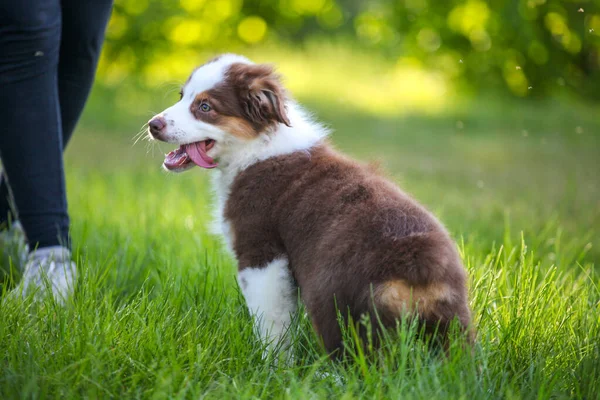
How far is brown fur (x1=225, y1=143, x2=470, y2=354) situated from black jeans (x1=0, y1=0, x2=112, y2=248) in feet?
2.73

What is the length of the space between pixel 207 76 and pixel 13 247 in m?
1.38

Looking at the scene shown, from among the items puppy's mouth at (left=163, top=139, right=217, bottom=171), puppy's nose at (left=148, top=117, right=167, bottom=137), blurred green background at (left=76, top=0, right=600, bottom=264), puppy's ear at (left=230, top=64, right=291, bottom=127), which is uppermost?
puppy's ear at (left=230, top=64, right=291, bottom=127)

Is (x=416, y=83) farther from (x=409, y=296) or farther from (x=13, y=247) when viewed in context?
(x=409, y=296)

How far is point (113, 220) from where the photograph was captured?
4.38 meters

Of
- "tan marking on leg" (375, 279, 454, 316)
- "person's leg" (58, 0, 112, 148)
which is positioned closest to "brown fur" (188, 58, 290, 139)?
"person's leg" (58, 0, 112, 148)

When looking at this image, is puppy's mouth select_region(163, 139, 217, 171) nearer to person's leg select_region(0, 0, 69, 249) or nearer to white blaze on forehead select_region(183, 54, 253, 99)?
white blaze on forehead select_region(183, 54, 253, 99)

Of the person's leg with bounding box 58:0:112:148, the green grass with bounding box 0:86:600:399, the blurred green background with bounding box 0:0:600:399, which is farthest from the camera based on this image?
the person's leg with bounding box 58:0:112:148

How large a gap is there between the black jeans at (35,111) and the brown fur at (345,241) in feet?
2.73

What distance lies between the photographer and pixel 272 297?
8.55 feet

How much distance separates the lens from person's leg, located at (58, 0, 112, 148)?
329cm

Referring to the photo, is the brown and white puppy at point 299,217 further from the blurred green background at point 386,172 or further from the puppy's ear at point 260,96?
the blurred green background at point 386,172

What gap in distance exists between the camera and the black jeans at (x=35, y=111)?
2.92 meters

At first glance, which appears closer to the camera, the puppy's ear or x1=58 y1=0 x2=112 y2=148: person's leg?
the puppy's ear

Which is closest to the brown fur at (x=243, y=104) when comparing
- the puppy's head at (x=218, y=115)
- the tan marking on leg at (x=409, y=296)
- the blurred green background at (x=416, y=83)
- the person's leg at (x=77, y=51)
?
the puppy's head at (x=218, y=115)
